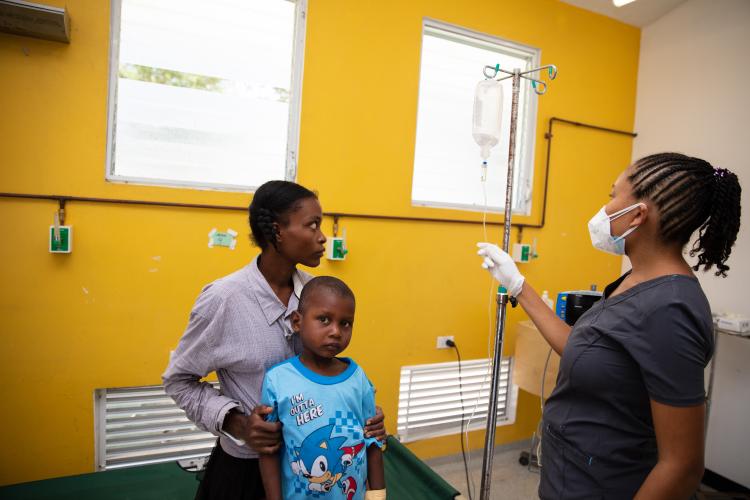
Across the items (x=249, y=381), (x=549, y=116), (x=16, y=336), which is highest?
(x=549, y=116)

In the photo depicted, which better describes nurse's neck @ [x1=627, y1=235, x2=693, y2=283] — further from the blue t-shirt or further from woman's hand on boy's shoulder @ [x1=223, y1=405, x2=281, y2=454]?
woman's hand on boy's shoulder @ [x1=223, y1=405, x2=281, y2=454]

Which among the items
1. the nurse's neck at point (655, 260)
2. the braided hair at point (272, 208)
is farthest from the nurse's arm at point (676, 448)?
the braided hair at point (272, 208)

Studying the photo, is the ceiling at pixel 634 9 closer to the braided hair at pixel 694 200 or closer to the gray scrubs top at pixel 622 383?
the braided hair at pixel 694 200

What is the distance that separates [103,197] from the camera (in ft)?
6.49

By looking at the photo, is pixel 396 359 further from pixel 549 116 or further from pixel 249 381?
pixel 549 116

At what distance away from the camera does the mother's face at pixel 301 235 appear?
118 cm

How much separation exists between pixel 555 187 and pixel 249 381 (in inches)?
101

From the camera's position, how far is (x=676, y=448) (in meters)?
0.91

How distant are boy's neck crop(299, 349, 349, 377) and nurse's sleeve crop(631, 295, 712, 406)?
672 millimetres

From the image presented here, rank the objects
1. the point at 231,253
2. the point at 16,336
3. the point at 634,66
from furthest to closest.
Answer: the point at 634,66, the point at 231,253, the point at 16,336

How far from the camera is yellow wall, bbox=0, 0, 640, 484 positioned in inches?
74.6

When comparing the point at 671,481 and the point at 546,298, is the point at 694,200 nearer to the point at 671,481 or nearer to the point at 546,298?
the point at 671,481

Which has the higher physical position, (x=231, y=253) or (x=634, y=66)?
(x=634, y=66)

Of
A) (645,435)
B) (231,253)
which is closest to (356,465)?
(645,435)
